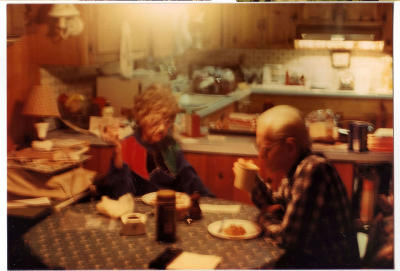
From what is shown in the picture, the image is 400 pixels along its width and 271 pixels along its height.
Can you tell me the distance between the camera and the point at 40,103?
8.15ft

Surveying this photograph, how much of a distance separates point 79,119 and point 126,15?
54 centimetres

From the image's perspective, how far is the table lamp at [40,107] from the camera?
8.13 ft

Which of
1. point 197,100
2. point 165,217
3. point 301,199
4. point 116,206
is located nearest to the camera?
point 165,217

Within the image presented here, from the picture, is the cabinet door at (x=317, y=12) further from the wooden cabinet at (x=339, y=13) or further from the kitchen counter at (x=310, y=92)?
the kitchen counter at (x=310, y=92)

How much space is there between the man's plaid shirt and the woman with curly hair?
1.17ft

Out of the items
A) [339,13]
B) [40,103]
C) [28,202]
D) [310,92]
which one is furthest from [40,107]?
[339,13]

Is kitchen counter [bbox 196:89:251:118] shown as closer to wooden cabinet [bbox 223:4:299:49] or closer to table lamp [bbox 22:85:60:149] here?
wooden cabinet [bbox 223:4:299:49]

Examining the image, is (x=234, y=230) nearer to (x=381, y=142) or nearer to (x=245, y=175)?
(x=245, y=175)

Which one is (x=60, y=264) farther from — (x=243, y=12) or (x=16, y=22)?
(x=243, y=12)

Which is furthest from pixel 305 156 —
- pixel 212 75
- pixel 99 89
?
pixel 99 89

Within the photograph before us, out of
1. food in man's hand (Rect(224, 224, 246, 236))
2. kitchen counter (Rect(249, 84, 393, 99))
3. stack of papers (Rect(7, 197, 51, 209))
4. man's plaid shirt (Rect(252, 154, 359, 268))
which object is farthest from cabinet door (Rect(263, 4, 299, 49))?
stack of papers (Rect(7, 197, 51, 209))

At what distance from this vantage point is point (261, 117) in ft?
7.89

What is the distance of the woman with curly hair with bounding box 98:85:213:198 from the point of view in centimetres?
243

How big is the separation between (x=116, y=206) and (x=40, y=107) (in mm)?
605
